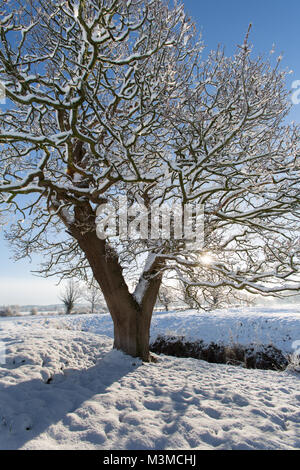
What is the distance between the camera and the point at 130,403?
374 cm

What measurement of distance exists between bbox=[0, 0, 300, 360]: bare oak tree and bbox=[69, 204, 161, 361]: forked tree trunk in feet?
0.08

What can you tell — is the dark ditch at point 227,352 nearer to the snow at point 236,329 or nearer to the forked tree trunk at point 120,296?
the snow at point 236,329

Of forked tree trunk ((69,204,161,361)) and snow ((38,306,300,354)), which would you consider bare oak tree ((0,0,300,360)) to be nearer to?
forked tree trunk ((69,204,161,361))

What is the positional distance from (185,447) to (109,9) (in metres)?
6.16

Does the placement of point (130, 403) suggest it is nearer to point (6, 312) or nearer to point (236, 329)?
point (236, 329)

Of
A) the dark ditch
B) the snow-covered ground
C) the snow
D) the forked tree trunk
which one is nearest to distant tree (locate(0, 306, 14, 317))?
the snow

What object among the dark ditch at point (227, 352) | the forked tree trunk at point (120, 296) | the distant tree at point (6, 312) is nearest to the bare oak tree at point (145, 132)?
the forked tree trunk at point (120, 296)

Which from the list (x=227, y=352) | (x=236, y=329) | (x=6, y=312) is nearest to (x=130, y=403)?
(x=227, y=352)

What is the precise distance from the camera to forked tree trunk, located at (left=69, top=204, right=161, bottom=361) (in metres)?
5.93

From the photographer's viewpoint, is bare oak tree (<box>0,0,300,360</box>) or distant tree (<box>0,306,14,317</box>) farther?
distant tree (<box>0,306,14,317</box>)

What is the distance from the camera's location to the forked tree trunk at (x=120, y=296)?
234 inches

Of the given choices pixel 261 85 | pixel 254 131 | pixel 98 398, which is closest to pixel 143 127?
pixel 261 85
